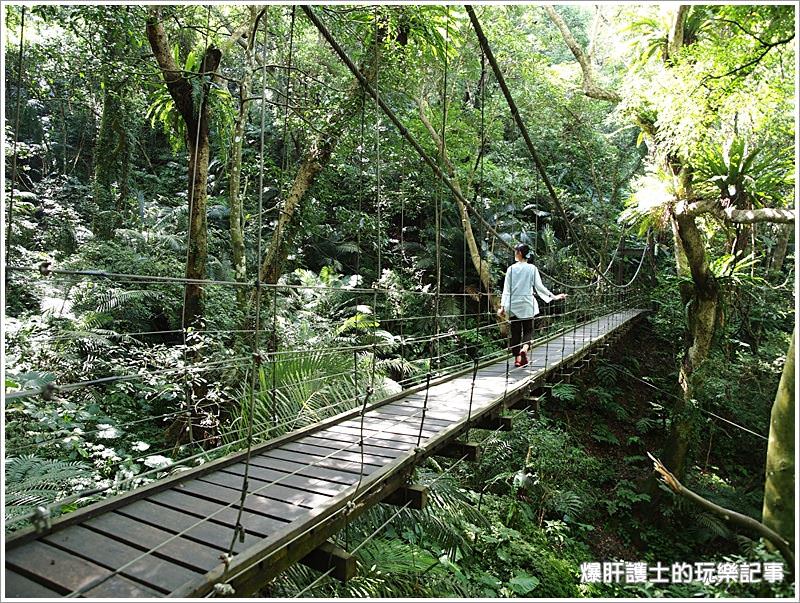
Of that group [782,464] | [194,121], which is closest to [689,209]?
[782,464]

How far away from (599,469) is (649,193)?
8.38 feet

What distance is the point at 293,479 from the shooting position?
5.32ft

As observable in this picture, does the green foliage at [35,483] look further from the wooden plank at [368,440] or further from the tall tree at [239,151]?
the tall tree at [239,151]

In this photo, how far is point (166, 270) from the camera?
12.8ft

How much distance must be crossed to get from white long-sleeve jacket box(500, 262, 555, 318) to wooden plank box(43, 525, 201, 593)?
2328 mm

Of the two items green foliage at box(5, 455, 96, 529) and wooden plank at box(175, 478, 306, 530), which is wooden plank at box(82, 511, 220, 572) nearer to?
wooden plank at box(175, 478, 306, 530)

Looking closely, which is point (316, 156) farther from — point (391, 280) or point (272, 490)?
point (272, 490)

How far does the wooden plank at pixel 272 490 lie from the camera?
1467 millimetres

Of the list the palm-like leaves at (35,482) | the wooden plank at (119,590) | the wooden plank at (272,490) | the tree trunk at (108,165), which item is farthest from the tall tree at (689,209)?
the tree trunk at (108,165)

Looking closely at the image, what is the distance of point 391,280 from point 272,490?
4262 millimetres

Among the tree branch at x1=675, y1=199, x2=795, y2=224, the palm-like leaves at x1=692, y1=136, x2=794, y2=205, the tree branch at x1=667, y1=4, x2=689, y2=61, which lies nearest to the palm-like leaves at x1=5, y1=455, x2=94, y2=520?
the tree branch at x1=675, y1=199, x2=795, y2=224

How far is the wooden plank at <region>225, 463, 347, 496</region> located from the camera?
5.07 feet

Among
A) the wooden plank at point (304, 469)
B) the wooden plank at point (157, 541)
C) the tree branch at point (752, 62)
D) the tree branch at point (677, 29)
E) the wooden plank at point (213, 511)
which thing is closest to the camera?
the wooden plank at point (157, 541)

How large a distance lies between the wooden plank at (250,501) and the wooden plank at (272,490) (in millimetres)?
17
